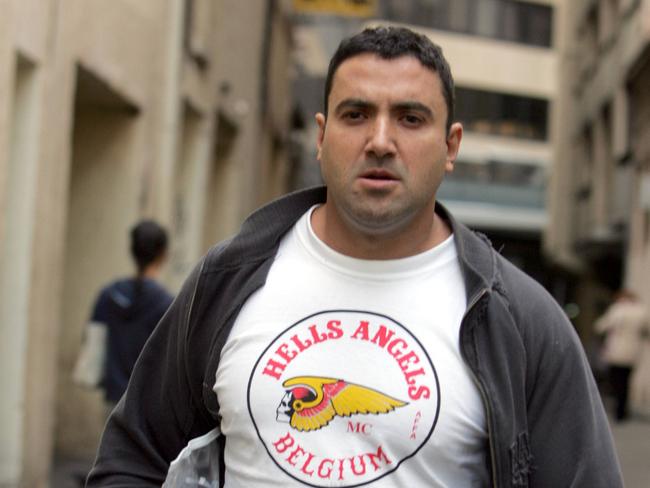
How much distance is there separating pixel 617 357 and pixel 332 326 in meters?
14.6

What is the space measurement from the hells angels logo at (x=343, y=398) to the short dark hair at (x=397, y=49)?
49 cm

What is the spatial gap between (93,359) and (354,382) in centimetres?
505

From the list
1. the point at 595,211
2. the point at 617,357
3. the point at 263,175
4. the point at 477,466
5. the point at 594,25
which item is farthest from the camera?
the point at 594,25

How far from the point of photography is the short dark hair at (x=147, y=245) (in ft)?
24.7

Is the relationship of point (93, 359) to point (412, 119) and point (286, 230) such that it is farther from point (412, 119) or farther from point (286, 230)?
point (412, 119)

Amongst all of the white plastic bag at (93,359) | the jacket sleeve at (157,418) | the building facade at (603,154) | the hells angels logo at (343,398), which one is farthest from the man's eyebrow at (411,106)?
the building facade at (603,154)

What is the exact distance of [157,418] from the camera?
3.09 meters

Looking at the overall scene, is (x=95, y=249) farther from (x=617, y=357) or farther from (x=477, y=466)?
(x=477, y=466)

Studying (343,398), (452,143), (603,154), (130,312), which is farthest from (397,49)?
(603,154)

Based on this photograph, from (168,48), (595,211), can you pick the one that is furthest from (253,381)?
(595,211)

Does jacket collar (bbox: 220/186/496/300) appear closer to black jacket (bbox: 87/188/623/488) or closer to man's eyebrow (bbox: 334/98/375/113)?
black jacket (bbox: 87/188/623/488)

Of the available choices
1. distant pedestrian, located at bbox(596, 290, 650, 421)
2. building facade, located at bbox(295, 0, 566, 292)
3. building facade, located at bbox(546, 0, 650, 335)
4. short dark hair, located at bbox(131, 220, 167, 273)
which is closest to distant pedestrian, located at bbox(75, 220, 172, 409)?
short dark hair, located at bbox(131, 220, 167, 273)

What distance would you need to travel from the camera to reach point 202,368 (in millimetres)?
3029

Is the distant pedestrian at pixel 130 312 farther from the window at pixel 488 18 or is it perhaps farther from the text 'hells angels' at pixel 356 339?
the window at pixel 488 18
